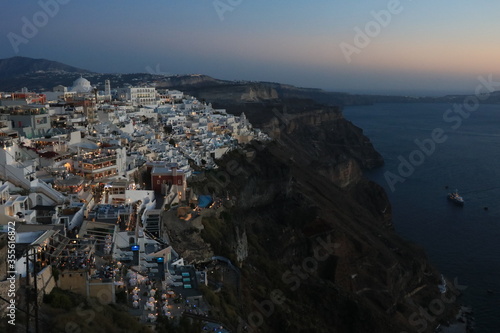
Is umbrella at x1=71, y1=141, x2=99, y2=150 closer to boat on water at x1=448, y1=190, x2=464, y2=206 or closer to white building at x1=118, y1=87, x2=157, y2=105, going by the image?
white building at x1=118, y1=87, x2=157, y2=105

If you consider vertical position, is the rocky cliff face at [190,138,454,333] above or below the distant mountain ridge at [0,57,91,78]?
below

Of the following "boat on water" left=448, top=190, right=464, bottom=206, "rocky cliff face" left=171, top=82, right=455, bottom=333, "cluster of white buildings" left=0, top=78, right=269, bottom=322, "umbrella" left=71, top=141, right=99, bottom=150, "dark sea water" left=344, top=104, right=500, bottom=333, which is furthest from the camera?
"boat on water" left=448, top=190, right=464, bottom=206

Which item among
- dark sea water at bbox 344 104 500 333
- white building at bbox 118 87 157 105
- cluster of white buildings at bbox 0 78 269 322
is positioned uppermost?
white building at bbox 118 87 157 105

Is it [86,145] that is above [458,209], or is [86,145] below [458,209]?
above

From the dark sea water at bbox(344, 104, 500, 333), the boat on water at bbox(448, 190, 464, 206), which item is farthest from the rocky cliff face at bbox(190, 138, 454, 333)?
the boat on water at bbox(448, 190, 464, 206)

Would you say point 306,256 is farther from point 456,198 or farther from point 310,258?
point 456,198

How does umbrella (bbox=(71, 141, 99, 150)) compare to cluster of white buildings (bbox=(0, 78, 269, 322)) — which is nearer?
cluster of white buildings (bbox=(0, 78, 269, 322))

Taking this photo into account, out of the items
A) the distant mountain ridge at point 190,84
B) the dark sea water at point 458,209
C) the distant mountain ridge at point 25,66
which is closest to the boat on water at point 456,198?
the dark sea water at point 458,209

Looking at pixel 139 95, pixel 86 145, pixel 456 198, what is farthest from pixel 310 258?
pixel 139 95

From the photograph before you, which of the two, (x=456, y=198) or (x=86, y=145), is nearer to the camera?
(x=86, y=145)

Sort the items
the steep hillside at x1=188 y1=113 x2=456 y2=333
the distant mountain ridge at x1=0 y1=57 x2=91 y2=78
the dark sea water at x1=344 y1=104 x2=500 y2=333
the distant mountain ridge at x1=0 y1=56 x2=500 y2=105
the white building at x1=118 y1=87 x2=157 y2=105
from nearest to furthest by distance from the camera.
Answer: the steep hillside at x1=188 y1=113 x2=456 y2=333 → the dark sea water at x1=344 y1=104 x2=500 y2=333 → the white building at x1=118 y1=87 x2=157 y2=105 → the distant mountain ridge at x1=0 y1=56 x2=500 y2=105 → the distant mountain ridge at x1=0 y1=57 x2=91 y2=78
